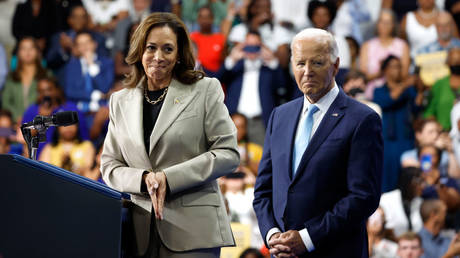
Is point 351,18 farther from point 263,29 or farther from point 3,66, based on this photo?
point 3,66

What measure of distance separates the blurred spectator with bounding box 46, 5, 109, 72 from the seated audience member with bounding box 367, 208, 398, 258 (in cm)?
310

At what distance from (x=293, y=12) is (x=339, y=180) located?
4.52m

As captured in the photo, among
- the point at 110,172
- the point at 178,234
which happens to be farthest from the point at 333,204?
the point at 110,172

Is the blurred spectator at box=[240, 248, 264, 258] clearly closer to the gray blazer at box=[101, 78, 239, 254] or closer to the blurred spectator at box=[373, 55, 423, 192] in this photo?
the blurred spectator at box=[373, 55, 423, 192]

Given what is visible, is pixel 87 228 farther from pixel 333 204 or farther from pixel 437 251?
pixel 437 251

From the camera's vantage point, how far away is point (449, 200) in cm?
576

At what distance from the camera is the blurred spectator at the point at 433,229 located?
18.3ft

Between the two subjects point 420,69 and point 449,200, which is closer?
point 449,200

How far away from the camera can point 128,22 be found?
6.82m

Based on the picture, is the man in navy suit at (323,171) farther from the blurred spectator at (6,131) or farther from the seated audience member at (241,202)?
the blurred spectator at (6,131)

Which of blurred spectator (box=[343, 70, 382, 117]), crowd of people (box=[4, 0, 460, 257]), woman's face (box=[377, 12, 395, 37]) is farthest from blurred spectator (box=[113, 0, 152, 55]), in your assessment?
woman's face (box=[377, 12, 395, 37])

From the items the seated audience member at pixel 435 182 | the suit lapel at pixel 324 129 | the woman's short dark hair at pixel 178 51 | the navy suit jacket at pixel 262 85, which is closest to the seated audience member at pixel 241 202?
the navy suit jacket at pixel 262 85

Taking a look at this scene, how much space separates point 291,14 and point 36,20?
8.75ft

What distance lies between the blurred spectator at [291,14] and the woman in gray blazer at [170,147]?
4183 millimetres
